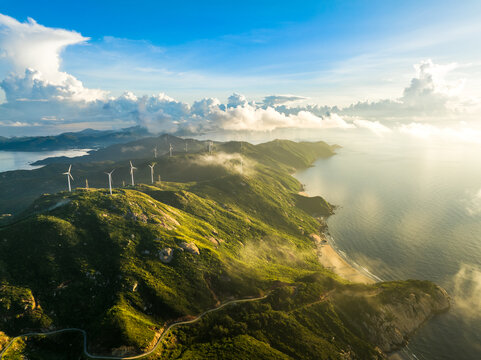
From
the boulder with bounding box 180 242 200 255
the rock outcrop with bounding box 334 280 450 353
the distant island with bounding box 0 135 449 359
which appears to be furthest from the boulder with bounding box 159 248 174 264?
the rock outcrop with bounding box 334 280 450 353

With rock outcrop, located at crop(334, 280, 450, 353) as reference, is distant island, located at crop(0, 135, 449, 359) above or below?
above

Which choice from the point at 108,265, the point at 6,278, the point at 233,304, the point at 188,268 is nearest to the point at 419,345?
the point at 233,304

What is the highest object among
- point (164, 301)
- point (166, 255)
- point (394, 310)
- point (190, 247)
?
point (166, 255)

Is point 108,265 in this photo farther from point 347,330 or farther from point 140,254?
point 347,330

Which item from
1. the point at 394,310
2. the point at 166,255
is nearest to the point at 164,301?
the point at 166,255

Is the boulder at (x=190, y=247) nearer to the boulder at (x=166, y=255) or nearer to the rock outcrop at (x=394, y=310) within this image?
the boulder at (x=166, y=255)

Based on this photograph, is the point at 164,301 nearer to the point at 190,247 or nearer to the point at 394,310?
the point at 190,247

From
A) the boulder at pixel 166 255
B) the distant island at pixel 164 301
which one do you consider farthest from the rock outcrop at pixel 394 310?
the boulder at pixel 166 255

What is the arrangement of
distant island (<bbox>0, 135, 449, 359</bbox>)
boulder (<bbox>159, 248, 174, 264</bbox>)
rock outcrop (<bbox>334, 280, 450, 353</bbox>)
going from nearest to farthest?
distant island (<bbox>0, 135, 449, 359</bbox>) → rock outcrop (<bbox>334, 280, 450, 353</bbox>) → boulder (<bbox>159, 248, 174, 264</bbox>)

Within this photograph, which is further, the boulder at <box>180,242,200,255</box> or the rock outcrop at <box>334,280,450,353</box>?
the boulder at <box>180,242,200,255</box>

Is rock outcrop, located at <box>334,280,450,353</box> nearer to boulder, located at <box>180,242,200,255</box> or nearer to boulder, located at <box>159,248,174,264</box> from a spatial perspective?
boulder, located at <box>180,242,200,255</box>

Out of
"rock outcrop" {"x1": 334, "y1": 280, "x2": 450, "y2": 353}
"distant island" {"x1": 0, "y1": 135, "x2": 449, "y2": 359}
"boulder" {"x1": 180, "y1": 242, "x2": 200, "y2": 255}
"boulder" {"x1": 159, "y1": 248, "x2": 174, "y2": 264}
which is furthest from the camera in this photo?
"boulder" {"x1": 180, "y1": 242, "x2": 200, "y2": 255}
